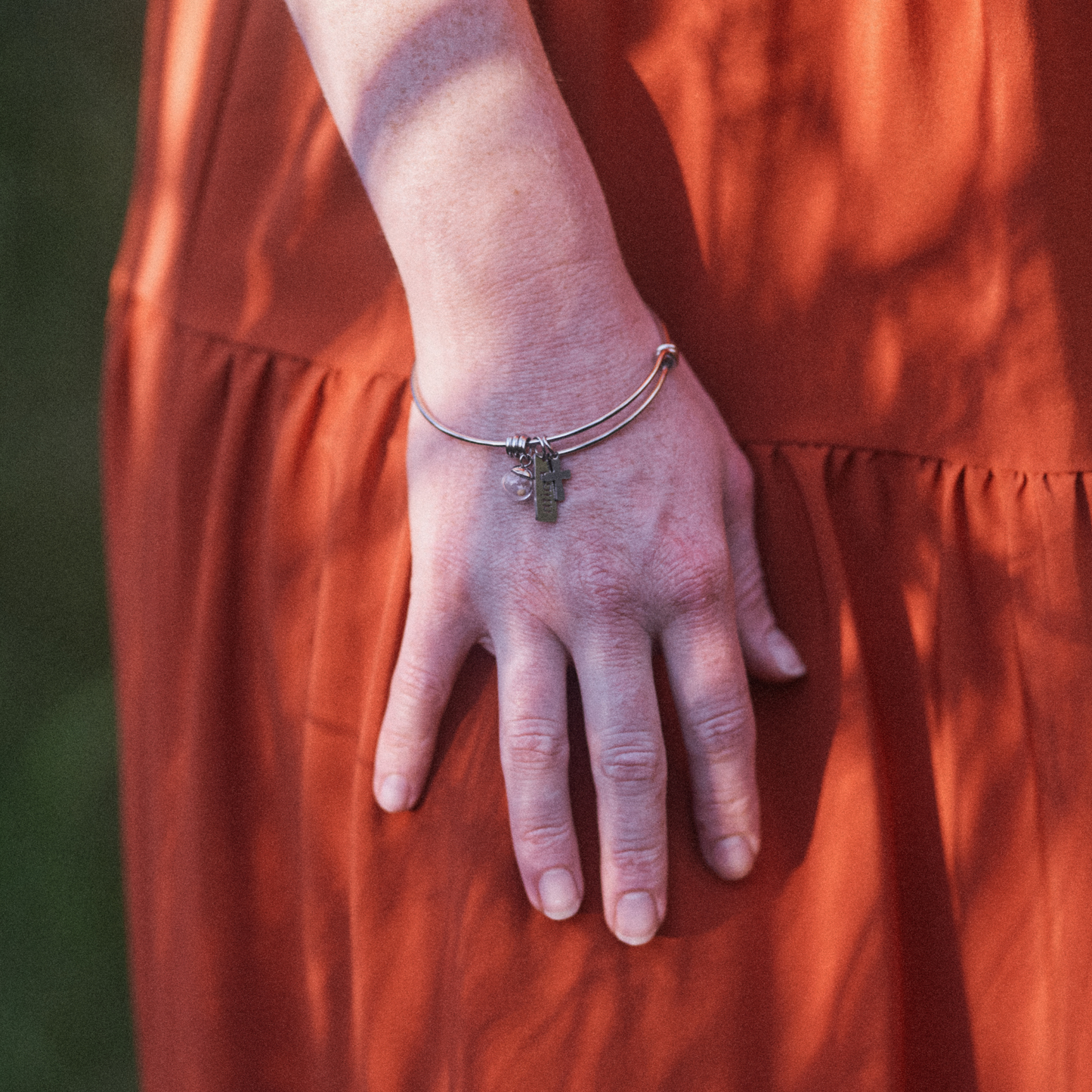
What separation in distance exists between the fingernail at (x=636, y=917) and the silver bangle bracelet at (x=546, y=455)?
0.30 m

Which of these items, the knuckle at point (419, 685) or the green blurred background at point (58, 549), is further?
the green blurred background at point (58, 549)

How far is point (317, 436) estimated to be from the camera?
923 millimetres

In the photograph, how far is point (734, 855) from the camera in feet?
2.54

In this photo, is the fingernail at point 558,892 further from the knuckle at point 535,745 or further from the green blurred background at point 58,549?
the green blurred background at point 58,549

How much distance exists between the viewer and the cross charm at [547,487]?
747 mm

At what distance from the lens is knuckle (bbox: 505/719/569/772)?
75cm

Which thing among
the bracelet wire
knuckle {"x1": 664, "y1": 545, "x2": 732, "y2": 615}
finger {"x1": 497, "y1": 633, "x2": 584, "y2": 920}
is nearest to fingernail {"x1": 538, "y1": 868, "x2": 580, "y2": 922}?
finger {"x1": 497, "y1": 633, "x2": 584, "y2": 920}

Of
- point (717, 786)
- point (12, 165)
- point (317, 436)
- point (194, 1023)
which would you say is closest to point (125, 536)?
point (317, 436)

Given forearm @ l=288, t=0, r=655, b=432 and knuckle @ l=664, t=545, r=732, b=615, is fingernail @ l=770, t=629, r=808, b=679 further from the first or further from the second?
forearm @ l=288, t=0, r=655, b=432

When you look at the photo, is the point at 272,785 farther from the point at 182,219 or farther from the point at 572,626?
the point at 182,219

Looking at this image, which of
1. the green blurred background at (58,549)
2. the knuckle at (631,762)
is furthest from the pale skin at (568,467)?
the green blurred background at (58,549)

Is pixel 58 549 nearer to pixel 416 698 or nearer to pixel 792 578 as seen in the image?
pixel 416 698

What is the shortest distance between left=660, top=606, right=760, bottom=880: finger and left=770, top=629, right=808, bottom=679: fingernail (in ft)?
0.17

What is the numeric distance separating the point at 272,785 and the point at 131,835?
0.93 ft
